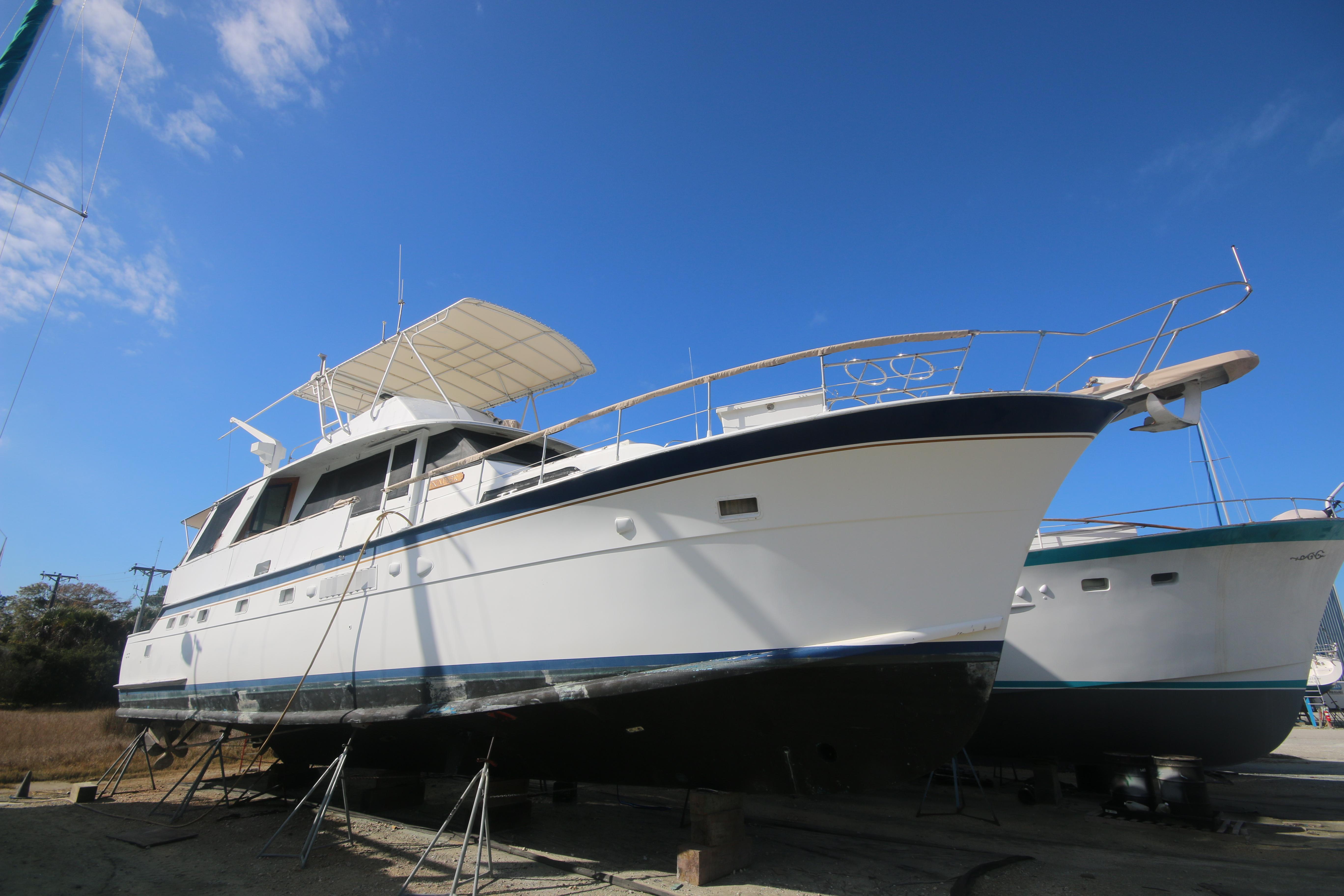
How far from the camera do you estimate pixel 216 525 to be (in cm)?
928

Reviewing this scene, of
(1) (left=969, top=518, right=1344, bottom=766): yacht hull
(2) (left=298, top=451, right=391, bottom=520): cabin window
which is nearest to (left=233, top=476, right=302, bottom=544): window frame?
(2) (left=298, top=451, right=391, bottom=520): cabin window

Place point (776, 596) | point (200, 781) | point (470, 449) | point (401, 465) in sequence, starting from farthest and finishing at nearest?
point (200, 781), point (401, 465), point (470, 449), point (776, 596)

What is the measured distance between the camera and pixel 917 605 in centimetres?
405

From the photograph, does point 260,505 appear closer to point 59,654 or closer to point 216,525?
point 216,525

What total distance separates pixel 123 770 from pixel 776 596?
9712mm

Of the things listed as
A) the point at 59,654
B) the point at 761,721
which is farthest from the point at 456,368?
the point at 59,654

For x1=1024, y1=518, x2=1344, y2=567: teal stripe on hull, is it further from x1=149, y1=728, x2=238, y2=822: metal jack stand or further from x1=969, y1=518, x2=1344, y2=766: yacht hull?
x1=149, y1=728, x2=238, y2=822: metal jack stand

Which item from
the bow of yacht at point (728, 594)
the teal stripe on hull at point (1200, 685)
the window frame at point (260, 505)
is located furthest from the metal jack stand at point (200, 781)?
the teal stripe on hull at point (1200, 685)

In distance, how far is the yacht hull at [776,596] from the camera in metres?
4.05

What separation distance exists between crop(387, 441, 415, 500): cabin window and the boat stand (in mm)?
2855

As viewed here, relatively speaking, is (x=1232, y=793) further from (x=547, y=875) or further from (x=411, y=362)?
(x=411, y=362)

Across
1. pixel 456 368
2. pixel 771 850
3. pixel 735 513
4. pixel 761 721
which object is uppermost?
pixel 456 368

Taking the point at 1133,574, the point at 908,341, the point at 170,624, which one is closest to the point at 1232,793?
the point at 1133,574

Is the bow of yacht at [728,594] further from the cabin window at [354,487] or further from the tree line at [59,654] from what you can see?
the tree line at [59,654]
